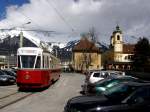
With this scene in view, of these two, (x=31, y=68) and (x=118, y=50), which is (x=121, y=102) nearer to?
(x=31, y=68)

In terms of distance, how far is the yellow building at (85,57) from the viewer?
130750mm

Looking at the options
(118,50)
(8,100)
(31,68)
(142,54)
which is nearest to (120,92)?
(8,100)

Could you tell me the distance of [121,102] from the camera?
36.7ft

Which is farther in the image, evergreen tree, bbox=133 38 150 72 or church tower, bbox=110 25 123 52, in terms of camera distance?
church tower, bbox=110 25 123 52

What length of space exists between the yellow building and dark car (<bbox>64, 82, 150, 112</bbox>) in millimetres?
113579

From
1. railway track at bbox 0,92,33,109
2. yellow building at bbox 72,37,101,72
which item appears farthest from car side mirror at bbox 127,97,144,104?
yellow building at bbox 72,37,101,72

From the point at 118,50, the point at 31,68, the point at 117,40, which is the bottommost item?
the point at 31,68

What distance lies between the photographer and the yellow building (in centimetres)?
13075

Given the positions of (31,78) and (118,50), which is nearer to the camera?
(31,78)

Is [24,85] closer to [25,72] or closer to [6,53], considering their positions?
[25,72]

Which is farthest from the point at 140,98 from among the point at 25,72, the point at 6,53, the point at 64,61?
the point at 64,61

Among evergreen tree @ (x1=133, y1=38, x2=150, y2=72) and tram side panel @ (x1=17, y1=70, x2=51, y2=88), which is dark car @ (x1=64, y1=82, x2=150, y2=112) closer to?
tram side panel @ (x1=17, y1=70, x2=51, y2=88)

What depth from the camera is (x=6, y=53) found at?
519ft

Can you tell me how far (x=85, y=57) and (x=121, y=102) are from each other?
4634 inches
